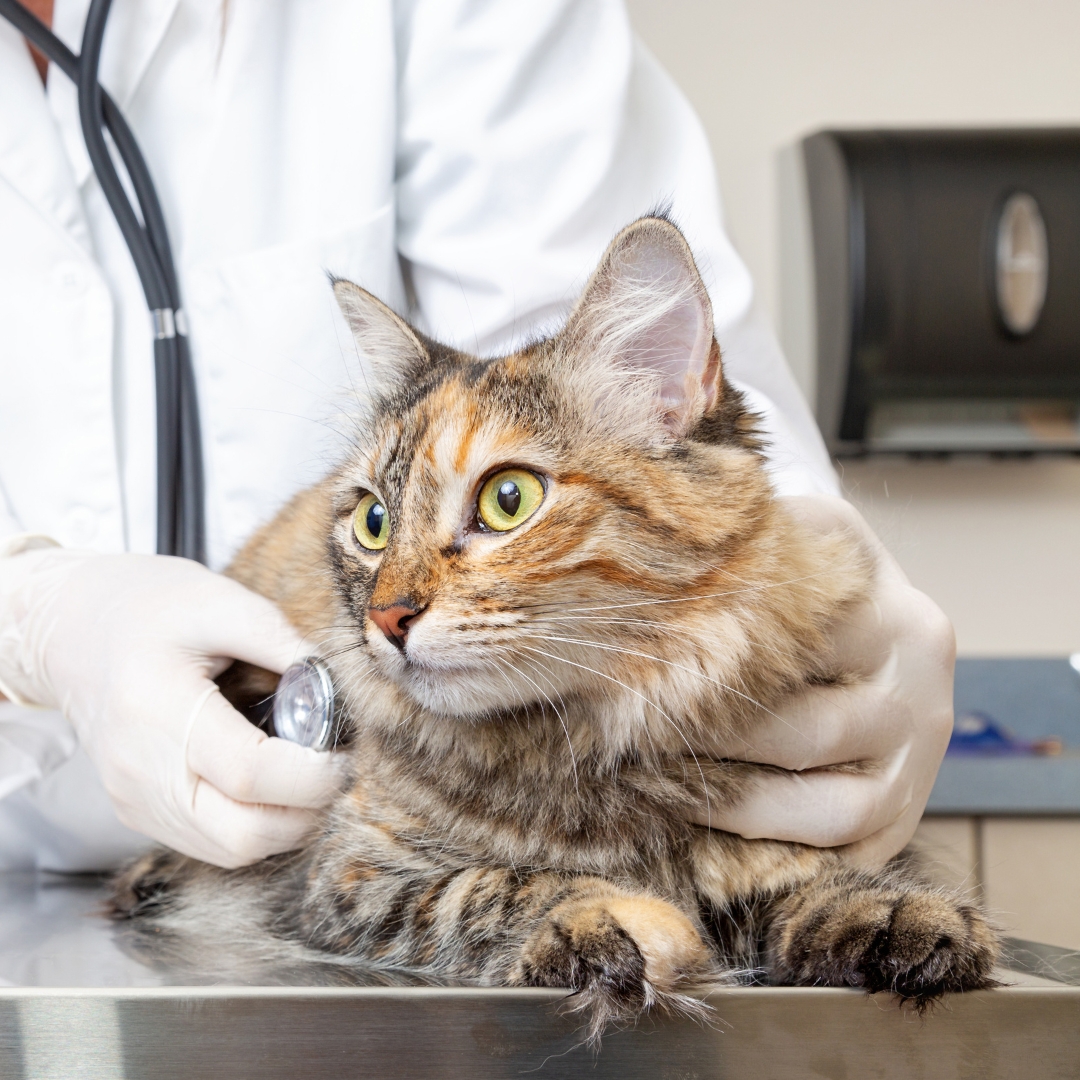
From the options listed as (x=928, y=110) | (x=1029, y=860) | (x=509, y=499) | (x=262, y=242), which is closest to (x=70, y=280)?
(x=262, y=242)

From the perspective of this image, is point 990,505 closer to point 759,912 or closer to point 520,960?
point 759,912

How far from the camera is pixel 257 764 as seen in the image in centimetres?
96

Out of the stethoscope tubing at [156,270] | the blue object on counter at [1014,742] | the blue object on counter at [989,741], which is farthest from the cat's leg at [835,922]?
the blue object on counter at [989,741]

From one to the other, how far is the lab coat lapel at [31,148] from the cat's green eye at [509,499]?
2.92 ft

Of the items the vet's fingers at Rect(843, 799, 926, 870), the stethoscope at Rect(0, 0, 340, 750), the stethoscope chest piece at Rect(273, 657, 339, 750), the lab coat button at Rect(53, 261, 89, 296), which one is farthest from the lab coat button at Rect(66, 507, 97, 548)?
the vet's fingers at Rect(843, 799, 926, 870)

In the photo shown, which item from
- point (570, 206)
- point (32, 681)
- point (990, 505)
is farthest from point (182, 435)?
point (990, 505)

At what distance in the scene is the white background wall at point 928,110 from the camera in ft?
9.16

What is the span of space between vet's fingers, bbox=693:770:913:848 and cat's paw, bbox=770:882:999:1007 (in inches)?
3.2

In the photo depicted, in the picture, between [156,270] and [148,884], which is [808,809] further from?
[156,270]

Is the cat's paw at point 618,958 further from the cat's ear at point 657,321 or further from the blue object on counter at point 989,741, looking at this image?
the blue object on counter at point 989,741

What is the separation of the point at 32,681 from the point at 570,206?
37.1 inches

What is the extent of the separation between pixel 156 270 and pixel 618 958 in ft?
3.57

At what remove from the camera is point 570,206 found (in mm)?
1357

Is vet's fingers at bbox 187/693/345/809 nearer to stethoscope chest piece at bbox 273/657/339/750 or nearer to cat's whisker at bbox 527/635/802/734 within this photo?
stethoscope chest piece at bbox 273/657/339/750
